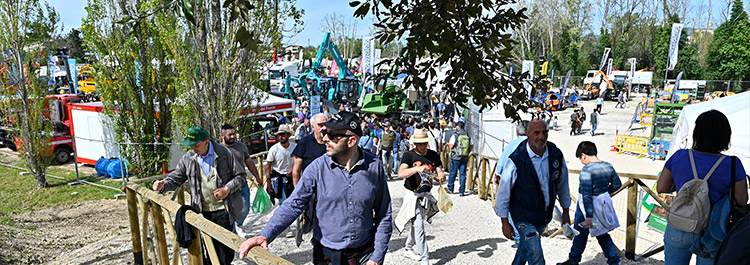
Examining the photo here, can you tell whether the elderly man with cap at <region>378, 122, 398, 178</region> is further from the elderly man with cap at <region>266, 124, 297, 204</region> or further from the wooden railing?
the wooden railing

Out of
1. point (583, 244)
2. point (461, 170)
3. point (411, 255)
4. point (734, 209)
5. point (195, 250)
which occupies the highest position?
point (734, 209)

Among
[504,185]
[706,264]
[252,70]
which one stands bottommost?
[706,264]

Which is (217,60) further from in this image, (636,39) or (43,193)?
(636,39)

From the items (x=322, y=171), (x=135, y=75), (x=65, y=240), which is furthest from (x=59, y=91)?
(x=322, y=171)

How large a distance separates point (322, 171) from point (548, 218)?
2100 millimetres

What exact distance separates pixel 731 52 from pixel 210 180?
5367cm

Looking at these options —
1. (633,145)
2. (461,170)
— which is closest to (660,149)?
(633,145)

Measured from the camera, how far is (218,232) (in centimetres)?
273

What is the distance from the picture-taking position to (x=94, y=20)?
10.4 metres

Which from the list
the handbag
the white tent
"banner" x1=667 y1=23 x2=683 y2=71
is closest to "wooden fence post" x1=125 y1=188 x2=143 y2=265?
the handbag

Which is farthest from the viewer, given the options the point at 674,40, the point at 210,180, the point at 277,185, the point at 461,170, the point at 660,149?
the point at 674,40

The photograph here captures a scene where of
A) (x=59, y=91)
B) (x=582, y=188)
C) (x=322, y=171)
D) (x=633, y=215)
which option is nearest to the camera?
(x=322, y=171)

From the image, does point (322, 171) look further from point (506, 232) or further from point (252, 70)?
point (252, 70)

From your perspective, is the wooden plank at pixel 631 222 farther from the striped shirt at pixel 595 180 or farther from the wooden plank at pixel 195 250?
the wooden plank at pixel 195 250
